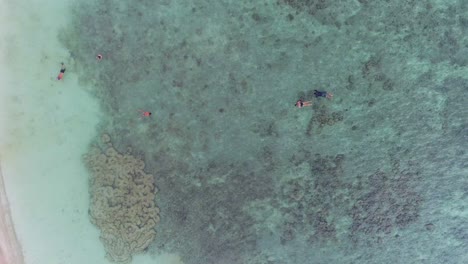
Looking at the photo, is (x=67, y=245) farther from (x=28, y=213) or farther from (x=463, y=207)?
(x=463, y=207)

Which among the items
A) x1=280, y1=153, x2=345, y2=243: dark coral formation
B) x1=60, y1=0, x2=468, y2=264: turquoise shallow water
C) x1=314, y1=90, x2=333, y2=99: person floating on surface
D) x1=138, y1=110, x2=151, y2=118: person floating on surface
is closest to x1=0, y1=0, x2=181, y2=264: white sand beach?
x1=60, y1=0, x2=468, y2=264: turquoise shallow water

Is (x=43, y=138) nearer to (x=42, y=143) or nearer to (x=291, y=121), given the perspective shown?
(x=42, y=143)

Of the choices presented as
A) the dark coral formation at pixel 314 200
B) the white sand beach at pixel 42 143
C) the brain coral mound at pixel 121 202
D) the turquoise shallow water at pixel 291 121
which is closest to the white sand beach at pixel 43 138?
the white sand beach at pixel 42 143

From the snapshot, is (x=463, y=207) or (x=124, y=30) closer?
(x=124, y=30)

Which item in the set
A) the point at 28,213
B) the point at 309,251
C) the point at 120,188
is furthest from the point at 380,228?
the point at 28,213

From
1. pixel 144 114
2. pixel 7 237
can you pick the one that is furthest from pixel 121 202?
pixel 7 237

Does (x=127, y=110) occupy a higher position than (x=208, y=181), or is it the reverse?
(x=127, y=110)
